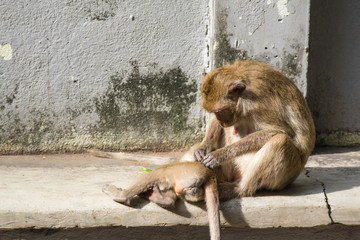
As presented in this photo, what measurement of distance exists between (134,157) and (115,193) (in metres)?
1.49

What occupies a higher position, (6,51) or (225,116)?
(6,51)

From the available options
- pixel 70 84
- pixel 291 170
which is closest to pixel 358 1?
pixel 291 170

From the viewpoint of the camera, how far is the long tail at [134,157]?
19.4 ft

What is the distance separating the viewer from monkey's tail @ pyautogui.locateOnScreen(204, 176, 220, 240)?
4269mm

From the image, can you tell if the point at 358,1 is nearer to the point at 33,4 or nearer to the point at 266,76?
the point at 266,76

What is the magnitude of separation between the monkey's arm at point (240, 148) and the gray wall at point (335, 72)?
216 cm

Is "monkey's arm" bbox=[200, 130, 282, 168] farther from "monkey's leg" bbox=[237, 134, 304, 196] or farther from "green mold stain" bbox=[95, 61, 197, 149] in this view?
"green mold stain" bbox=[95, 61, 197, 149]

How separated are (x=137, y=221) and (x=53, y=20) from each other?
2818mm

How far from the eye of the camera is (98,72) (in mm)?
6371

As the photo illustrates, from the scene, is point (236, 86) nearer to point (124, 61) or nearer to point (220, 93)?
point (220, 93)

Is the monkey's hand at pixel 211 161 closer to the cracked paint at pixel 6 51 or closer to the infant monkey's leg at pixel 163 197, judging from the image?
the infant monkey's leg at pixel 163 197

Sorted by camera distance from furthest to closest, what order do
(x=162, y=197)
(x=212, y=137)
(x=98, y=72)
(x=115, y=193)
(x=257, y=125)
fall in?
(x=98, y=72) < (x=212, y=137) < (x=257, y=125) < (x=115, y=193) < (x=162, y=197)

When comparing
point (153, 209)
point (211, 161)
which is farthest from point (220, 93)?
point (153, 209)

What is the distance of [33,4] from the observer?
6.18 metres
